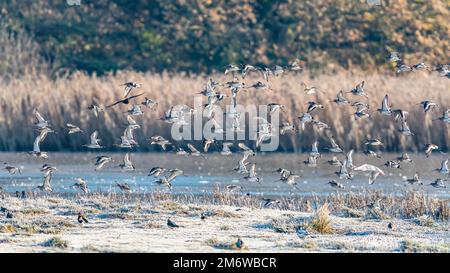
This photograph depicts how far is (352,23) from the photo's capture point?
140 ft

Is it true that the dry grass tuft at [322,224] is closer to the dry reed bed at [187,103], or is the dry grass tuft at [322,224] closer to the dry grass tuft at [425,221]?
the dry grass tuft at [425,221]

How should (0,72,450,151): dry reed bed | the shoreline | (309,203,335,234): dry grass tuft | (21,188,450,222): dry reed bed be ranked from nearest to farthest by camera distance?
the shoreline
(309,203,335,234): dry grass tuft
(21,188,450,222): dry reed bed
(0,72,450,151): dry reed bed

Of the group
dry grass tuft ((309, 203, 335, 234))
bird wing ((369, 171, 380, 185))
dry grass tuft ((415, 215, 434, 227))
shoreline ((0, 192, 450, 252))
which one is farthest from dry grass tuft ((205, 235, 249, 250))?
bird wing ((369, 171, 380, 185))

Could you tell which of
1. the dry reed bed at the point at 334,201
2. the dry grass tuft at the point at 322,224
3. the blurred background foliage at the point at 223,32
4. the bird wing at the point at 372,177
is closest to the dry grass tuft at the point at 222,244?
the dry grass tuft at the point at 322,224

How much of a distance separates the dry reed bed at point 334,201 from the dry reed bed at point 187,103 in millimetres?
7723

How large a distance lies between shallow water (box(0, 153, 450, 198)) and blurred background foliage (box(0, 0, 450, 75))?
1527 centimetres

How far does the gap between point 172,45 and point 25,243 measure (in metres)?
30.2

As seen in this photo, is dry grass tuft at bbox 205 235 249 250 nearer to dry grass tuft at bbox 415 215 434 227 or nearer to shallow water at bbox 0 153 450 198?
dry grass tuft at bbox 415 215 434 227

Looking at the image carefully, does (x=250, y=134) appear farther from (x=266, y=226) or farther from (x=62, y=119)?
(x=266, y=226)

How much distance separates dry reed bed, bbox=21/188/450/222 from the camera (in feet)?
52.7

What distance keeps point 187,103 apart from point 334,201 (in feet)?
36.5

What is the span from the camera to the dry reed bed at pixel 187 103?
26578 mm
